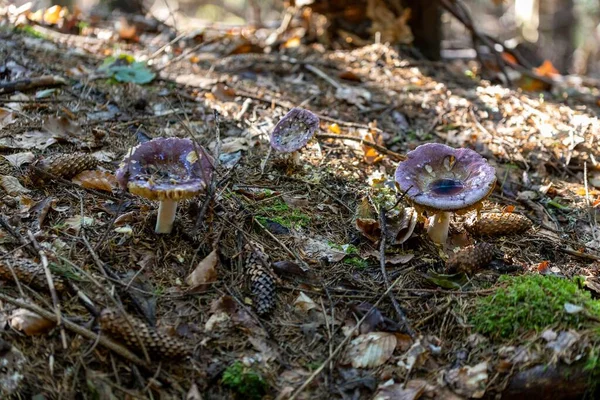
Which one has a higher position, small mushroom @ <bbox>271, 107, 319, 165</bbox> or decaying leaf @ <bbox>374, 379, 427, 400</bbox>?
small mushroom @ <bbox>271, 107, 319, 165</bbox>

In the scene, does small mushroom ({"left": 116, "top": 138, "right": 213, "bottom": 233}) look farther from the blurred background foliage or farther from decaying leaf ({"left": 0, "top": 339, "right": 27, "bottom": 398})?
the blurred background foliage

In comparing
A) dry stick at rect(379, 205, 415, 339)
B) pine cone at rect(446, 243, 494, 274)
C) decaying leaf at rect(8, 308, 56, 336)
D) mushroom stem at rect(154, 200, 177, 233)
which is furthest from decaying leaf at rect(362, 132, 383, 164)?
decaying leaf at rect(8, 308, 56, 336)

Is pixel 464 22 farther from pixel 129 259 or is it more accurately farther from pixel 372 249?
pixel 129 259

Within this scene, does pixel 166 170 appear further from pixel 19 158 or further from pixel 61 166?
pixel 19 158

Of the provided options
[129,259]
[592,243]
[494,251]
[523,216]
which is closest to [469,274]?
[494,251]

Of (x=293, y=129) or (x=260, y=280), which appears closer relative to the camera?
(x=260, y=280)

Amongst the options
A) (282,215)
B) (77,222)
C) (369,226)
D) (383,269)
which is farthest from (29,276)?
(369,226)
